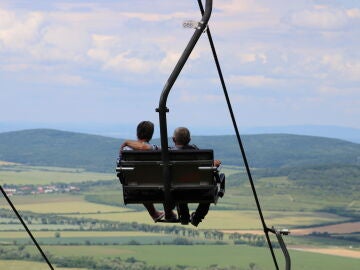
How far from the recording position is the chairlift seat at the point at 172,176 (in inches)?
599

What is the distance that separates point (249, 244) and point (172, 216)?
164876mm

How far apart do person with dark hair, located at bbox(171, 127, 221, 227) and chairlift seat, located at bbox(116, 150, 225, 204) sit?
1.26ft

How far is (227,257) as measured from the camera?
163875 millimetres

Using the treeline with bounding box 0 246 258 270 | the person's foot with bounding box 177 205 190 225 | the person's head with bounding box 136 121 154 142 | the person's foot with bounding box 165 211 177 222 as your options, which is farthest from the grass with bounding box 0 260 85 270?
the person's head with bounding box 136 121 154 142

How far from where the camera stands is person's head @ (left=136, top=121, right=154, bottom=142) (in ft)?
51.9

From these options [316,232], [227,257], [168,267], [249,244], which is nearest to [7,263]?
[168,267]

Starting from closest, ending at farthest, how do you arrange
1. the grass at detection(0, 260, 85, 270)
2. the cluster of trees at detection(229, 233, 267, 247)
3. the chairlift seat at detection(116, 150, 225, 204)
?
the chairlift seat at detection(116, 150, 225, 204) → the grass at detection(0, 260, 85, 270) → the cluster of trees at detection(229, 233, 267, 247)

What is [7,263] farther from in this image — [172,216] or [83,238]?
[172,216]

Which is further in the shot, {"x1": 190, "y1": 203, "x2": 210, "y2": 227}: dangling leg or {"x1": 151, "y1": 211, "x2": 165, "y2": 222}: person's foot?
{"x1": 190, "y1": 203, "x2": 210, "y2": 227}: dangling leg

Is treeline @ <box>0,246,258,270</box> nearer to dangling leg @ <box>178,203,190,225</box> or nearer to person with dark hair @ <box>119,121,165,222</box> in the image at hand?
dangling leg @ <box>178,203,190,225</box>

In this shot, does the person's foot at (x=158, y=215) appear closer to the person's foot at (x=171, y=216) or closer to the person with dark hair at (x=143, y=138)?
the person's foot at (x=171, y=216)

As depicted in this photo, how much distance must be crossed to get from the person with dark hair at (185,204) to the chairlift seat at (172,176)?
0.38 metres

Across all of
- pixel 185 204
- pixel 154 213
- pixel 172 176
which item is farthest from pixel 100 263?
pixel 172 176

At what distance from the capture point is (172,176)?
49.8 ft
